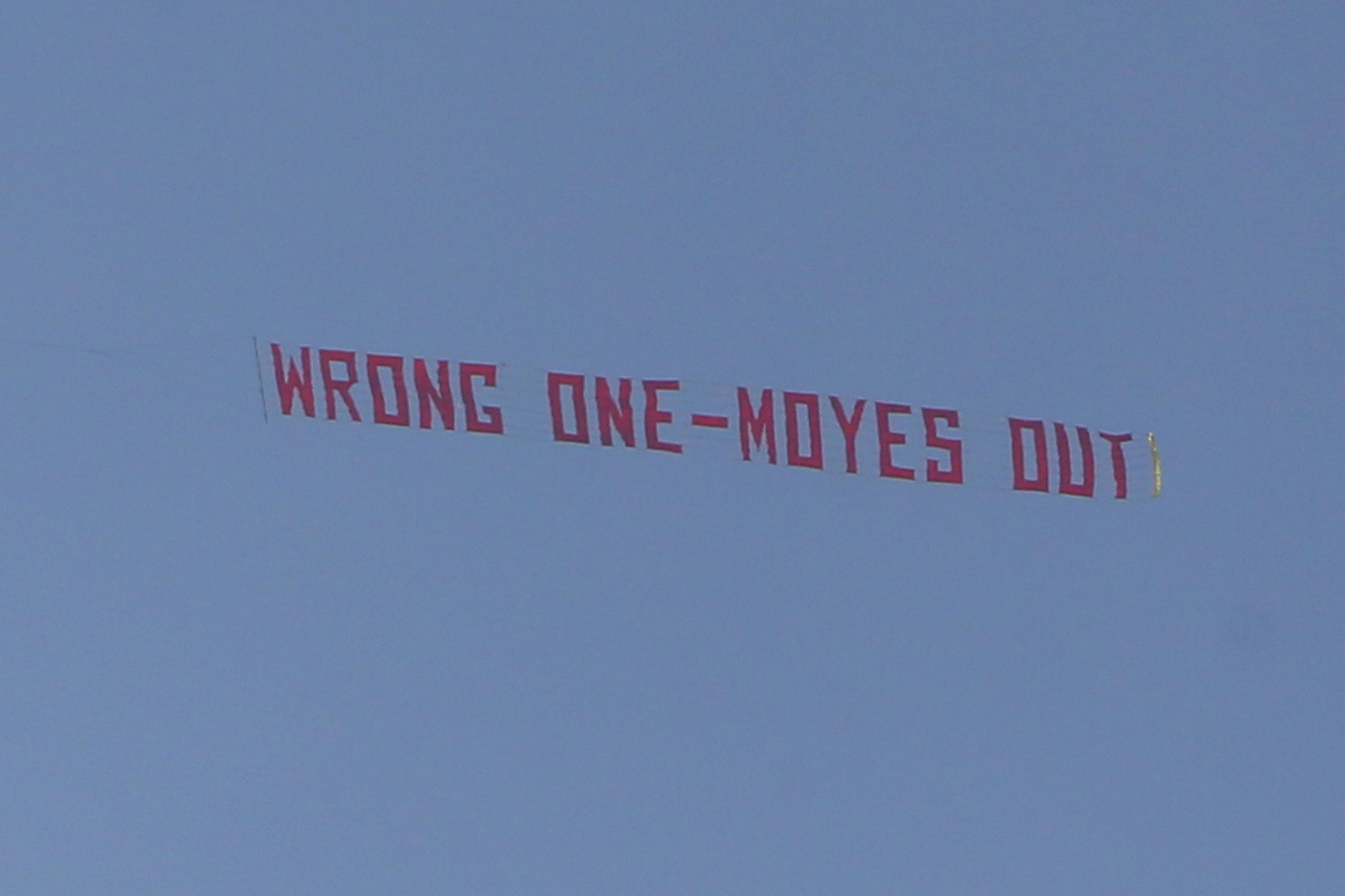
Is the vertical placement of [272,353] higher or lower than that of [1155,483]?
higher

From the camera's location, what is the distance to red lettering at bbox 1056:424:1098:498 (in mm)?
31703

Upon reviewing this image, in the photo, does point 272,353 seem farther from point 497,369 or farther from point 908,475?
point 908,475

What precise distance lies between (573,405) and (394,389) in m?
2.34

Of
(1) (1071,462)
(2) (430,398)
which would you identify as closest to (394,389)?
(2) (430,398)

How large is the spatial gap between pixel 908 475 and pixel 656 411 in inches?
137

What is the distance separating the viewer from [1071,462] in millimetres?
31719

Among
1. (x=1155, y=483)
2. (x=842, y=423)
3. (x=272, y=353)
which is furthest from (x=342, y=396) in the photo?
(x=1155, y=483)

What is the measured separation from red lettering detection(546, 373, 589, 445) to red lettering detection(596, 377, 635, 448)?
0.22 meters

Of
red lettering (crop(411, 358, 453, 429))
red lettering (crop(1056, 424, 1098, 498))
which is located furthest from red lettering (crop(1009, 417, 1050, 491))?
red lettering (crop(411, 358, 453, 429))

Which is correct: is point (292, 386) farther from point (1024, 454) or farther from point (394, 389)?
point (1024, 454)

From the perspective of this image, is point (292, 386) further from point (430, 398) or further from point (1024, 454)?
point (1024, 454)

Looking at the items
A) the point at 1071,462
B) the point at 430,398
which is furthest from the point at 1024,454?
the point at 430,398

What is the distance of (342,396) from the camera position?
3072cm

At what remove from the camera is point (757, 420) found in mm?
31094
